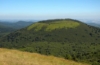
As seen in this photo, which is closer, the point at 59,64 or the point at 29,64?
the point at 29,64

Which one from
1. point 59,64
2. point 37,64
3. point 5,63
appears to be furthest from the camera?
point 59,64

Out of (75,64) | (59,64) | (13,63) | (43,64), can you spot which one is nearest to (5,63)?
(13,63)

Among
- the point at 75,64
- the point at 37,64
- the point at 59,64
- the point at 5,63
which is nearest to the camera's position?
the point at 5,63

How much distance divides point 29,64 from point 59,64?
4396mm

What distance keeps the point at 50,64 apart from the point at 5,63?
5624mm

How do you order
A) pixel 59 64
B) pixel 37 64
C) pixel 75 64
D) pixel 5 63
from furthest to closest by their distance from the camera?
1. pixel 75 64
2. pixel 59 64
3. pixel 37 64
4. pixel 5 63

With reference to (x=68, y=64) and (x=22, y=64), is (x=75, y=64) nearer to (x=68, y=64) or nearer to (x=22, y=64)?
(x=68, y=64)

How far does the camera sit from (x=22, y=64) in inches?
841

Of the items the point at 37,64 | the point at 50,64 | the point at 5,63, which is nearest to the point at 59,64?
the point at 50,64

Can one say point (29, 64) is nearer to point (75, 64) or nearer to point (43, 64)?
point (43, 64)

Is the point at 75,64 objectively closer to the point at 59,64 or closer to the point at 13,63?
the point at 59,64

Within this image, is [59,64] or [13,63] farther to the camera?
[59,64]

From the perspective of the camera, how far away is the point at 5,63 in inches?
832

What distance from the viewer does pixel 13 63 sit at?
21516mm
